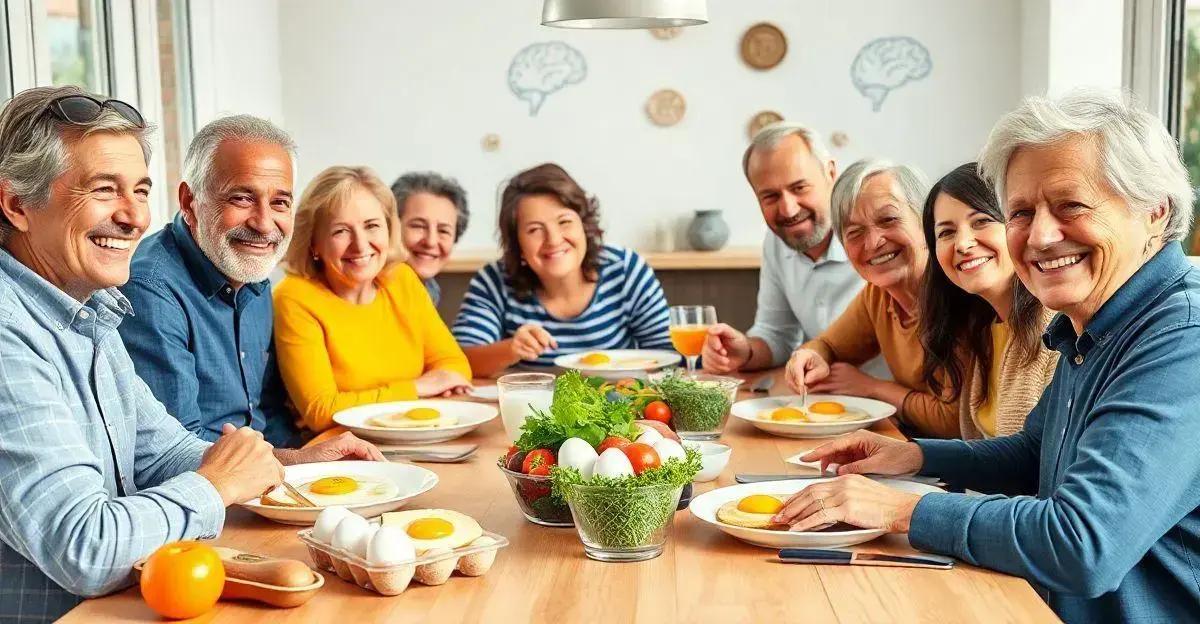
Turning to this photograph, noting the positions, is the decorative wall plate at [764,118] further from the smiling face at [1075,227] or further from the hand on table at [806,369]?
the smiling face at [1075,227]

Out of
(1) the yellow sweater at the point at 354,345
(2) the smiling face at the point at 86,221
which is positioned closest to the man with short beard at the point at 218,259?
(1) the yellow sweater at the point at 354,345

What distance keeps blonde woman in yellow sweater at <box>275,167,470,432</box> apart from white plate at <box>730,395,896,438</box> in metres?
0.75

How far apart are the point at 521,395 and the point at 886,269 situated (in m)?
1.07

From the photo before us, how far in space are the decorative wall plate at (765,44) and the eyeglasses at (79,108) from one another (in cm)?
469

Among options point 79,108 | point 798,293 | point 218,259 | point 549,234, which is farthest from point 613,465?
point 798,293

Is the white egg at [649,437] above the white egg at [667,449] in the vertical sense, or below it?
above

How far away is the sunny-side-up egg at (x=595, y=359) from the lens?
3.19 m

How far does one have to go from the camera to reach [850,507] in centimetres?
154

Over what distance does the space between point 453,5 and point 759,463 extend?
4.58 meters

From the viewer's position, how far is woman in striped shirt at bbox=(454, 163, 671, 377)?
3562mm

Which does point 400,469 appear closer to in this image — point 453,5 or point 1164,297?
point 1164,297

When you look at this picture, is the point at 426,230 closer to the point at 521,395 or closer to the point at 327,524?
the point at 521,395

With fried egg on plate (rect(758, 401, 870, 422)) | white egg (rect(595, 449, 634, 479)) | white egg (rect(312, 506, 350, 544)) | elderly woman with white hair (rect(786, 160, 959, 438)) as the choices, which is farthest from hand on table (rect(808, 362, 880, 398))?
white egg (rect(312, 506, 350, 544))

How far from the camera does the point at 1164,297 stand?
156 cm
